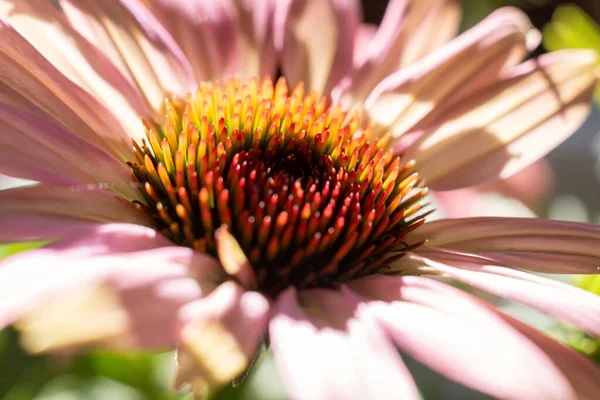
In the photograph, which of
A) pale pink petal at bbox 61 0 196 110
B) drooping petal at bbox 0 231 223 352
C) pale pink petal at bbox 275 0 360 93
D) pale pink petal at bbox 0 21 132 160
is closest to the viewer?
drooping petal at bbox 0 231 223 352

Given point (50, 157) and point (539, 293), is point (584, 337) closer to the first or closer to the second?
point (539, 293)

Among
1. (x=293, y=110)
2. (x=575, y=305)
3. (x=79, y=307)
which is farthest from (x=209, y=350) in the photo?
(x=293, y=110)

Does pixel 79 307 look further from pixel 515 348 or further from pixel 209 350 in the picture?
pixel 515 348

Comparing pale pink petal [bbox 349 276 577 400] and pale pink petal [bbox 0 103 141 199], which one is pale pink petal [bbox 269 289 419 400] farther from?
pale pink petal [bbox 0 103 141 199]

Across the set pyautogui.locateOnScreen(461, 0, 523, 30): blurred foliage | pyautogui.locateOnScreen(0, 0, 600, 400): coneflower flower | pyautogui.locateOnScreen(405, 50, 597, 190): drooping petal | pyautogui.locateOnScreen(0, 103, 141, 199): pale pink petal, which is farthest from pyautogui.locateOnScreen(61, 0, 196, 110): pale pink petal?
pyautogui.locateOnScreen(461, 0, 523, 30): blurred foliage

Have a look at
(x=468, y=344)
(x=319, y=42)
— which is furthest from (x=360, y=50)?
(x=468, y=344)
